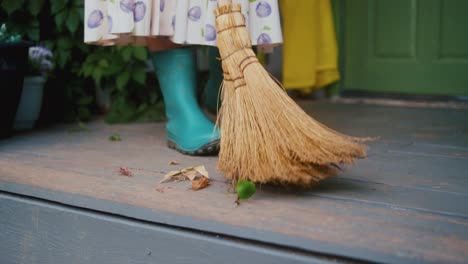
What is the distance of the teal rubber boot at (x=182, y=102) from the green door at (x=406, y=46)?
132 centimetres

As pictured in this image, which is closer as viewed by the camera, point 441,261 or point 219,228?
point 441,261

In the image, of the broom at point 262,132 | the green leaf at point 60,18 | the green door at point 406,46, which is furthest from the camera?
the green door at point 406,46

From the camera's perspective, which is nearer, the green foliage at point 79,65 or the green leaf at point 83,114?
the green foliage at point 79,65

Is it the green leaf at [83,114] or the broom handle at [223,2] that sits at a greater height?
the broom handle at [223,2]

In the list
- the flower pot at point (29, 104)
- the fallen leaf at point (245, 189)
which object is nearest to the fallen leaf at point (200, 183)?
the fallen leaf at point (245, 189)

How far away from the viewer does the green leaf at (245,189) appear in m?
1.06

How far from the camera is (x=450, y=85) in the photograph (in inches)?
99.3

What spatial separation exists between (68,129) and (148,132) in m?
0.30

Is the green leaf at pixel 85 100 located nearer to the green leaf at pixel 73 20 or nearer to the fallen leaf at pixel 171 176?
the green leaf at pixel 73 20

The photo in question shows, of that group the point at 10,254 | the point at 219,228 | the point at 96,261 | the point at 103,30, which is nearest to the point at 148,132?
the point at 103,30

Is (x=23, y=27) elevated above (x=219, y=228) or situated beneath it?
elevated above

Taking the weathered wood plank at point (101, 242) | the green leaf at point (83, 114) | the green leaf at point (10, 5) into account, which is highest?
the green leaf at point (10, 5)

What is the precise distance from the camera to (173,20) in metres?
1.49

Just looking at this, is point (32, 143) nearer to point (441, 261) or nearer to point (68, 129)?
point (68, 129)
